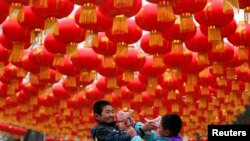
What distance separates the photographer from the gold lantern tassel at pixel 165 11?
8024 millimetres

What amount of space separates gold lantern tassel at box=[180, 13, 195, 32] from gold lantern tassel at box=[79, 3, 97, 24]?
1.16 m

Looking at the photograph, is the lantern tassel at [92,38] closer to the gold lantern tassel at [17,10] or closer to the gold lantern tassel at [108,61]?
the gold lantern tassel at [108,61]

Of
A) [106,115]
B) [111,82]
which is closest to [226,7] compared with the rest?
[106,115]

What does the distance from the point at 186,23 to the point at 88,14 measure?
1338mm

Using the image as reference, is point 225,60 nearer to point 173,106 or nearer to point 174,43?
point 174,43

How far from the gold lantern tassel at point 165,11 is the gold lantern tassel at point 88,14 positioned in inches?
31.3

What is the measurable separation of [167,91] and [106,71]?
11.7 ft

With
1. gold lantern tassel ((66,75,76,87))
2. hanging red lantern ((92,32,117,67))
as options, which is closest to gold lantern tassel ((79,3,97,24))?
hanging red lantern ((92,32,117,67))

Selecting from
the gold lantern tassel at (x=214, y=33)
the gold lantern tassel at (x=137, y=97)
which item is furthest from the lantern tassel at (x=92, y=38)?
the gold lantern tassel at (x=137, y=97)

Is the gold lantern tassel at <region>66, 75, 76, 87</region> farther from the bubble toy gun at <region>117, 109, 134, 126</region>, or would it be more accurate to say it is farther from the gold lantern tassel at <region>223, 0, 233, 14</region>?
the bubble toy gun at <region>117, 109, 134, 126</region>

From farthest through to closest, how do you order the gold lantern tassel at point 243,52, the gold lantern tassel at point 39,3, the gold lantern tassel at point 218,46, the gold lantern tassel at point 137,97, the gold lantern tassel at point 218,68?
the gold lantern tassel at point 137,97, the gold lantern tassel at point 218,68, the gold lantern tassel at point 243,52, the gold lantern tassel at point 218,46, the gold lantern tassel at point 39,3

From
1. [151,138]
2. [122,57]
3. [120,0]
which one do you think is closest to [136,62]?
[122,57]

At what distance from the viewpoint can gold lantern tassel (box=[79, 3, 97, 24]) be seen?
7.96m

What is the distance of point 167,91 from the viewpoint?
1454 cm
